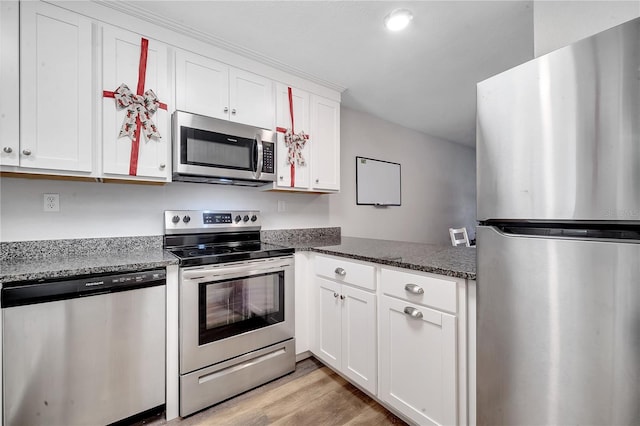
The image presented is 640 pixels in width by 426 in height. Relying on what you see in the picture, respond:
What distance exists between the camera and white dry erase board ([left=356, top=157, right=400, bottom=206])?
3.42 metres

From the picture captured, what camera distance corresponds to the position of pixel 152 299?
1.56 metres

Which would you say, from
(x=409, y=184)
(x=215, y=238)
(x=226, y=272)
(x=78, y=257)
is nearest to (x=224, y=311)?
(x=226, y=272)

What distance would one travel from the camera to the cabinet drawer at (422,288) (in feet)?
4.21

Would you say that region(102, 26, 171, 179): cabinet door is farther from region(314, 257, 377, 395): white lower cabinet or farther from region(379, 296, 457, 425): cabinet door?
region(379, 296, 457, 425): cabinet door

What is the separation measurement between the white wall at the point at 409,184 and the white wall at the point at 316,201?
0.01 metres

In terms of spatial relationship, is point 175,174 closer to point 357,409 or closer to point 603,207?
point 357,409

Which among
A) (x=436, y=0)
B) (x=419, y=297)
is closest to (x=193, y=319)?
(x=419, y=297)

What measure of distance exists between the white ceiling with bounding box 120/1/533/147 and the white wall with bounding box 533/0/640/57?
7.7 inches

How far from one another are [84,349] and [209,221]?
107 centimetres

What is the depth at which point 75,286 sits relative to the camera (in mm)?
1361

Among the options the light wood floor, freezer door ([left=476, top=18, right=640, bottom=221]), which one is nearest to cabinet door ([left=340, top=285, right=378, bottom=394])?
the light wood floor

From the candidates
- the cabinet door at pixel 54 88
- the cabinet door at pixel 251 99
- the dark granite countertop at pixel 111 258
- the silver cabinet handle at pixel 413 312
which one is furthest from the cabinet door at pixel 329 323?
the cabinet door at pixel 54 88

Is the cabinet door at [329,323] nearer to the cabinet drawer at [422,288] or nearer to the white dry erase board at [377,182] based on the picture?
the cabinet drawer at [422,288]

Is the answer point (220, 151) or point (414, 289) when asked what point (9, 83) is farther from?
point (414, 289)
